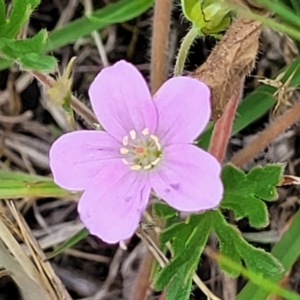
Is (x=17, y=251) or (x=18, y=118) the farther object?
(x=18, y=118)

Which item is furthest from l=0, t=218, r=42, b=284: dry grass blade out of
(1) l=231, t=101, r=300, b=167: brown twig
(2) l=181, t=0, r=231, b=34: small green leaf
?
(2) l=181, t=0, r=231, b=34: small green leaf

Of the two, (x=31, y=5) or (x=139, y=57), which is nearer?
(x=31, y=5)

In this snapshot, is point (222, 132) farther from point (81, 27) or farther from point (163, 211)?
point (81, 27)

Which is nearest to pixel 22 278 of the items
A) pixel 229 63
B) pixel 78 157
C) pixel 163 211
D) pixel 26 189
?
pixel 26 189

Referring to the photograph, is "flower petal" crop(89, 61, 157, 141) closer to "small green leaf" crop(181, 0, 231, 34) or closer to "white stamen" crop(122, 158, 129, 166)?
"white stamen" crop(122, 158, 129, 166)

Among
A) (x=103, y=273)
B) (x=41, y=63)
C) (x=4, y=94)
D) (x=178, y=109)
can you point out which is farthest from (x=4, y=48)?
(x=103, y=273)

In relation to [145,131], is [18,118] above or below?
below

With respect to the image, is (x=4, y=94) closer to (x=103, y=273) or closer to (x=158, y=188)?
(x=103, y=273)
